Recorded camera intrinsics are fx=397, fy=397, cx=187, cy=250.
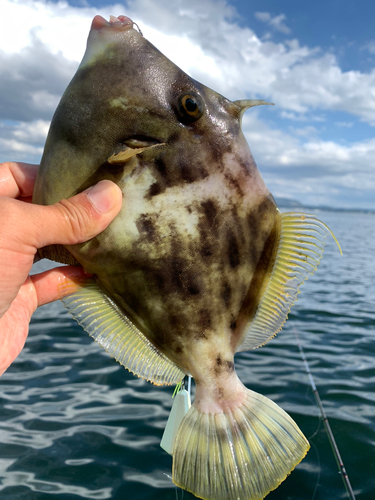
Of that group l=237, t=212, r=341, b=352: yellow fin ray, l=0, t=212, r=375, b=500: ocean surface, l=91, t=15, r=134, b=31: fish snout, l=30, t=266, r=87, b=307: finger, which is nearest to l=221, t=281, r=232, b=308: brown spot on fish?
l=237, t=212, r=341, b=352: yellow fin ray

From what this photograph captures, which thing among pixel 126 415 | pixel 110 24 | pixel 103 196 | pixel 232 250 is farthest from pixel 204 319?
pixel 126 415

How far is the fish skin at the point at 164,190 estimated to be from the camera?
1.97m

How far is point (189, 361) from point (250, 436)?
52 cm

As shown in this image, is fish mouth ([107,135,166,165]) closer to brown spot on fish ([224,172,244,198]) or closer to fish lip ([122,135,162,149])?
fish lip ([122,135,162,149])

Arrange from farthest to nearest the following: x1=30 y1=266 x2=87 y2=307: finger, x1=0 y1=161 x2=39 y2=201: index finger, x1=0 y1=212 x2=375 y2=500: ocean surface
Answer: x1=0 y1=212 x2=375 y2=500: ocean surface
x1=0 y1=161 x2=39 y2=201: index finger
x1=30 y1=266 x2=87 y2=307: finger

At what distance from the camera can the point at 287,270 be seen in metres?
2.31

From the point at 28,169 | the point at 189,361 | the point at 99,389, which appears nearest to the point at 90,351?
the point at 99,389

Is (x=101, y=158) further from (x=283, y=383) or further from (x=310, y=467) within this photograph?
(x=283, y=383)

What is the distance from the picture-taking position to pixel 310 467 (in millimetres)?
4469

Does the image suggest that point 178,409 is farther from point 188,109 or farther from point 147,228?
point 188,109

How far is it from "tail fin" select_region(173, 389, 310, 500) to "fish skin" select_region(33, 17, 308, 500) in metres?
0.02

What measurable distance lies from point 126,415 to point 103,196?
4224mm

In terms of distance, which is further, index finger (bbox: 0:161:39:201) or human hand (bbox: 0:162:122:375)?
index finger (bbox: 0:161:39:201)

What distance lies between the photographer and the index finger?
306cm
